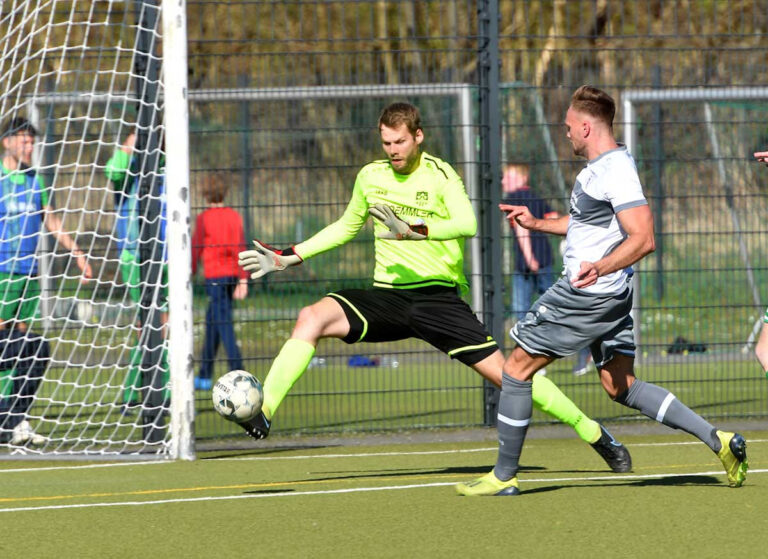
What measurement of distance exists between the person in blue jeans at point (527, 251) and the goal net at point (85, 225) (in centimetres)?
276

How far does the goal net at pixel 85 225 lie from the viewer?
9.19m

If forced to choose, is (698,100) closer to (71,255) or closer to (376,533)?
(71,255)

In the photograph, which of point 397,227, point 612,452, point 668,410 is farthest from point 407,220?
point 668,410

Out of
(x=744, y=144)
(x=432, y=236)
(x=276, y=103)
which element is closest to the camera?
(x=432, y=236)

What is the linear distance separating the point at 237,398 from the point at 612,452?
2117mm

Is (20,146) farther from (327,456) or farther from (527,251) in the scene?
(527,251)

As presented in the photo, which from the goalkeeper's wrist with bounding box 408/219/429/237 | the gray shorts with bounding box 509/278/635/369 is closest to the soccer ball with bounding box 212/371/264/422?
the goalkeeper's wrist with bounding box 408/219/429/237

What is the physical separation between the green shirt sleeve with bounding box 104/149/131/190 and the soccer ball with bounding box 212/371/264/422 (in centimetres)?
308

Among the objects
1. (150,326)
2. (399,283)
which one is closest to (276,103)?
(150,326)

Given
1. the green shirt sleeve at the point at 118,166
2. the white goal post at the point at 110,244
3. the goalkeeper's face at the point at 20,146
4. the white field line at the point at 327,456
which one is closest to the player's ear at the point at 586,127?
the white goal post at the point at 110,244

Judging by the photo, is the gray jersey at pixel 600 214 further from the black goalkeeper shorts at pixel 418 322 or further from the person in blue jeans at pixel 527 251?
the person in blue jeans at pixel 527 251

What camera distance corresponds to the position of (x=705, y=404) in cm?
1109

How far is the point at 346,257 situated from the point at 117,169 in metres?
1.89

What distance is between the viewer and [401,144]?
24.7 ft
